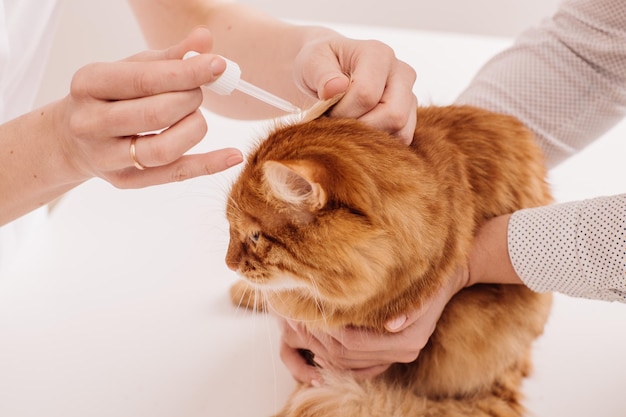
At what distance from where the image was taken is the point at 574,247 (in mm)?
1039

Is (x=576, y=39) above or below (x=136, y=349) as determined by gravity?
above

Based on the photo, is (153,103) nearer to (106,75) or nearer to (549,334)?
(106,75)

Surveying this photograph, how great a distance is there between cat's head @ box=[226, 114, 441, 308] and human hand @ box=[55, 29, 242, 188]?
86 mm

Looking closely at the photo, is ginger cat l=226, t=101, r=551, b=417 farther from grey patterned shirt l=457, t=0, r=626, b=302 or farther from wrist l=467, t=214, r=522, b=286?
grey patterned shirt l=457, t=0, r=626, b=302

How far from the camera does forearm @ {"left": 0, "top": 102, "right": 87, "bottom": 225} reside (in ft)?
3.36

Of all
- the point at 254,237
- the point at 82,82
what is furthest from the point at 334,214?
the point at 82,82

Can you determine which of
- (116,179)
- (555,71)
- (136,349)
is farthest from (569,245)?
(136,349)

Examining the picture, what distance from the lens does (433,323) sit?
1.11m

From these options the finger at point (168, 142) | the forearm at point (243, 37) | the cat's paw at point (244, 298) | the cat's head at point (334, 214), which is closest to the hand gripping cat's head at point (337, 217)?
the cat's head at point (334, 214)

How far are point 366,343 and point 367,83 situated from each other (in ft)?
1.42

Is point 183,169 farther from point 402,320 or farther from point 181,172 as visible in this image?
point 402,320

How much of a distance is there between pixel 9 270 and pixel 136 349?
440mm

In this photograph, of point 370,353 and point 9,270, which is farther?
point 9,270

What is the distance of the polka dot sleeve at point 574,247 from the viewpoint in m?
1.00
